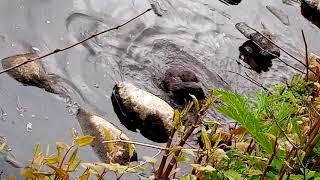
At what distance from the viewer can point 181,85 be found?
568cm

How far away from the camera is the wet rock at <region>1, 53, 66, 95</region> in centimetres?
515

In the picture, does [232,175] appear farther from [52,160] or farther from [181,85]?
[181,85]

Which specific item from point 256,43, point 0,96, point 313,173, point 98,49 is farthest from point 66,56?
point 313,173

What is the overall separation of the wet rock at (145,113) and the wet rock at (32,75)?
2.04ft

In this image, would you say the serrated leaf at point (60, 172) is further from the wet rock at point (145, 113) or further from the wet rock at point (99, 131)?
the wet rock at point (145, 113)

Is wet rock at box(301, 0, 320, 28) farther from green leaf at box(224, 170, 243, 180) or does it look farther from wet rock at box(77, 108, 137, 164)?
green leaf at box(224, 170, 243, 180)

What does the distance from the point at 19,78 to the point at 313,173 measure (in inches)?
142

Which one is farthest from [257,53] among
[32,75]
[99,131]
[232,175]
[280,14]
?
[232,175]

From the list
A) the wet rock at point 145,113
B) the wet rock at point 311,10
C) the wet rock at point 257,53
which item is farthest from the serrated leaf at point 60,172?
the wet rock at point 311,10

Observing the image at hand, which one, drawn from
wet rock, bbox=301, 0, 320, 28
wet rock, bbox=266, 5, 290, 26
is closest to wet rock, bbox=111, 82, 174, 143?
wet rock, bbox=266, 5, 290, 26

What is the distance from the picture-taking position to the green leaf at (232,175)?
2.29 meters

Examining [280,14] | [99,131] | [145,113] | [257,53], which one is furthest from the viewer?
[280,14]

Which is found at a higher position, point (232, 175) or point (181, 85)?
point (232, 175)

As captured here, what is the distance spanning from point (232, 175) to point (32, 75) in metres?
3.29
